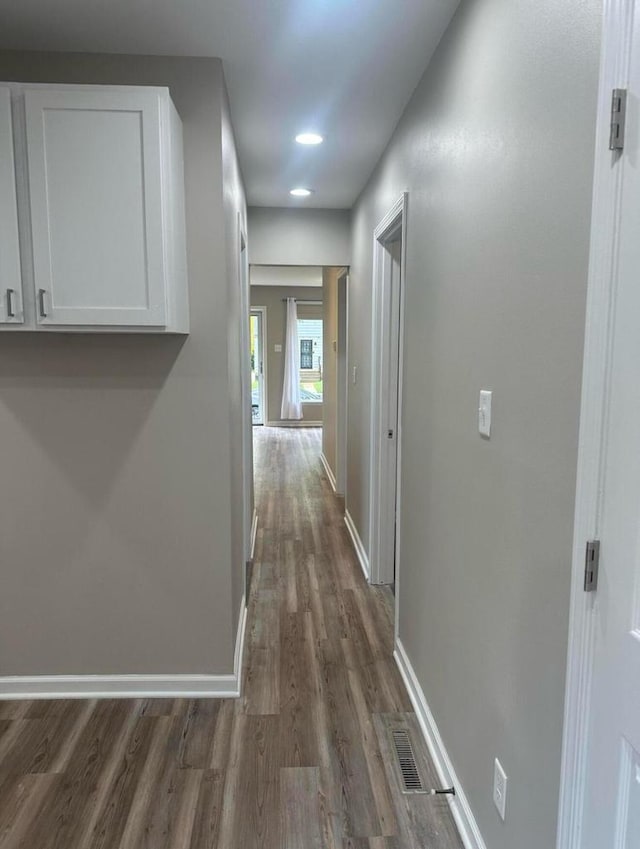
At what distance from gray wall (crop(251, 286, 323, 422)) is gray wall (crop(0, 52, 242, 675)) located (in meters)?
7.55

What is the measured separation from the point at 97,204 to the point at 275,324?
8138mm

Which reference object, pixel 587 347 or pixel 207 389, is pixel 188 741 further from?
pixel 587 347

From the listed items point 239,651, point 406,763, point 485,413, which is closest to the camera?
point 485,413

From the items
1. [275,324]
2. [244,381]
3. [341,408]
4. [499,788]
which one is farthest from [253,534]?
[275,324]

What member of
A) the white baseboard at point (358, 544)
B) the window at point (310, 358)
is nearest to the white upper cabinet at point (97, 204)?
the white baseboard at point (358, 544)

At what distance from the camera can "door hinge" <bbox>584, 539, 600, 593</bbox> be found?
1047mm

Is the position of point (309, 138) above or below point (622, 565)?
above

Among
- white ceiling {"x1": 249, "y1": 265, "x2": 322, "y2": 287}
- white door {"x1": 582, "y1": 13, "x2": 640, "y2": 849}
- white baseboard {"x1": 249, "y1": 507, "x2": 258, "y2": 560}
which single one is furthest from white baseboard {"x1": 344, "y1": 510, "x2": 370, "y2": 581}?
white ceiling {"x1": 249, "y1": 265, "x2": 322, "y2": 287}

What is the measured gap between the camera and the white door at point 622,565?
94 centimetres

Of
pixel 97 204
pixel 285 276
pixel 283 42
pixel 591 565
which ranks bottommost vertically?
pixel 591 565

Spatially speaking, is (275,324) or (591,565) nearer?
(591,565)

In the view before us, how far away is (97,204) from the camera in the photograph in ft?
6.31

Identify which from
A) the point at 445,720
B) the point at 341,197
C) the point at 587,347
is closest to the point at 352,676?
the point at 445,720

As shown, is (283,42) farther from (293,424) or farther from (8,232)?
(293,424)
